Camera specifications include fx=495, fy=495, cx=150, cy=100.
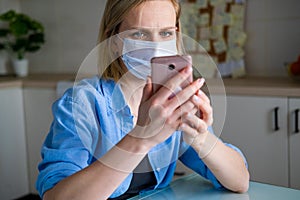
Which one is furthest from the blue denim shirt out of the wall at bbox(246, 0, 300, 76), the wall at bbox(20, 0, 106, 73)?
the wall at bbox(20, 0, 106, 73)

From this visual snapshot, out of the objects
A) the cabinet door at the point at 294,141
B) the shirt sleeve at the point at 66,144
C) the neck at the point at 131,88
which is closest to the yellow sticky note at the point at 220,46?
the cabinet door at the point at 294,141

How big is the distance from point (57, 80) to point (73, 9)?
0.56m

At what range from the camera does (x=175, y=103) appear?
0.77 m

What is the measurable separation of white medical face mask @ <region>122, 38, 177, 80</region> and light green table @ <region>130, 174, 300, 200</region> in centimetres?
29

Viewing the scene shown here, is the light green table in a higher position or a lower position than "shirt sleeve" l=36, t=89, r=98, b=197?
lower

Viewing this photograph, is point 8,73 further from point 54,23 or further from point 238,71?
point 238,71

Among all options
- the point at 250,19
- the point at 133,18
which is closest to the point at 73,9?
the point at 250,19

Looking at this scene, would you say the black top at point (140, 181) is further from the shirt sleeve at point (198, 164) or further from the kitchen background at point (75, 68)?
the kitchen background at point (75, 68)

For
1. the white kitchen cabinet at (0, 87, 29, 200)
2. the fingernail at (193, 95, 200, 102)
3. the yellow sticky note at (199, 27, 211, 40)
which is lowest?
the white kitchen cabinet at (0, 87, 29, 200)

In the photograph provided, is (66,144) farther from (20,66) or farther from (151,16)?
(20,66)

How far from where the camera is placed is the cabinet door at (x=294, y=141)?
6.77 feet

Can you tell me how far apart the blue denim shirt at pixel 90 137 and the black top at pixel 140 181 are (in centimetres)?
2

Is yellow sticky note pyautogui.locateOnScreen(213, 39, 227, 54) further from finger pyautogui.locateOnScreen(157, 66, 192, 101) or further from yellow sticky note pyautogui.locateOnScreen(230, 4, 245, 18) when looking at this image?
finger pyautogui.locateOnScreen(157, 66, 192, 101)

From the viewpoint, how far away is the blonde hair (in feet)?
3.73
